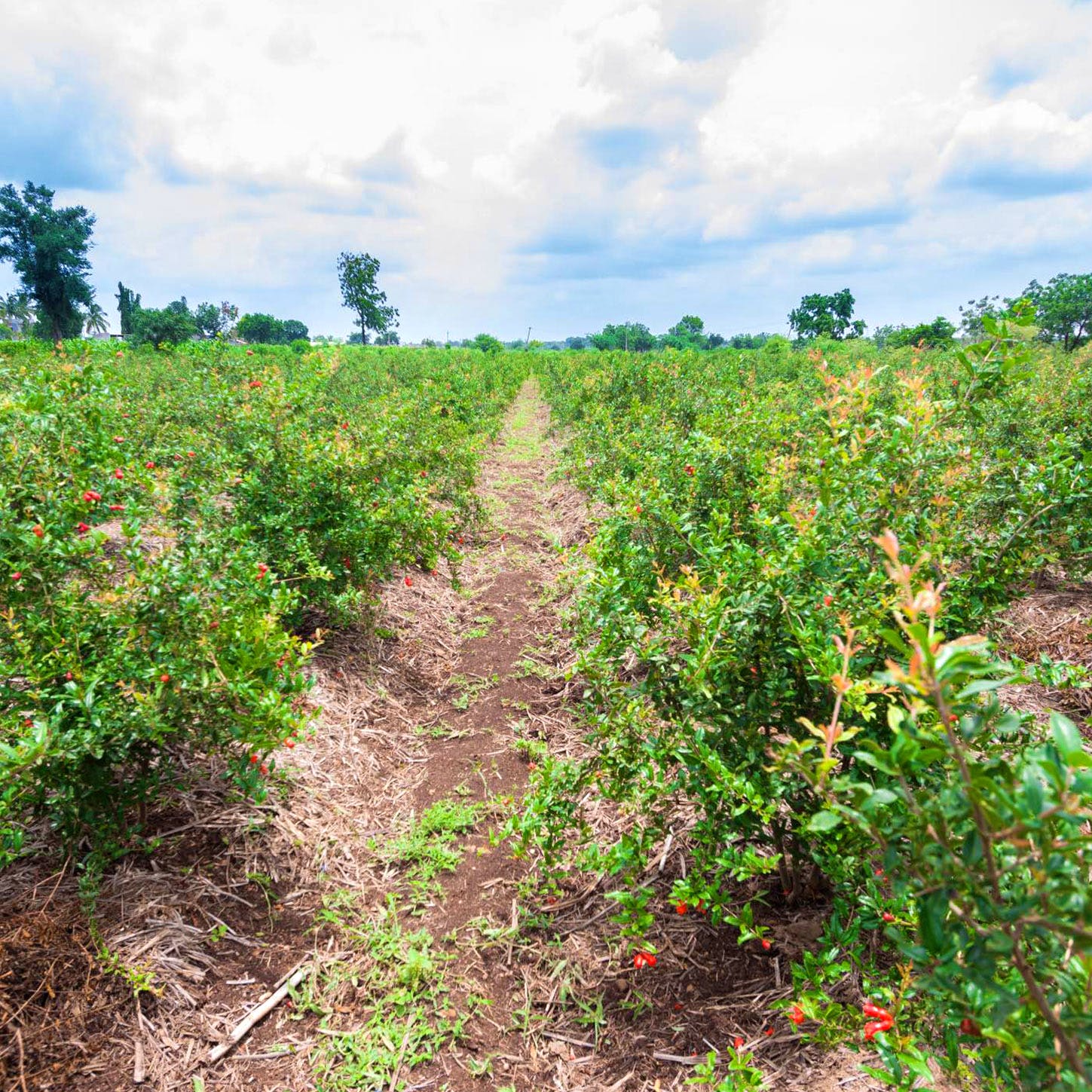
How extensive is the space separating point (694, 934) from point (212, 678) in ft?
6.99

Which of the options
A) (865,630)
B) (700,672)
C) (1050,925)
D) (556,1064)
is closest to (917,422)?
(865,630)

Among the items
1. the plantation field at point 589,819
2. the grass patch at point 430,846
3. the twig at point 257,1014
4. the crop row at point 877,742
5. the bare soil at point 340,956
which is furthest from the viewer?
the grass patch at point 430,846

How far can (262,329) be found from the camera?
5947cm

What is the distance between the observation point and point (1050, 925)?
79 centimetres

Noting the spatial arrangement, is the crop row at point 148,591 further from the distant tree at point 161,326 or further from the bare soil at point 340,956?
the distant tree at point 161,326

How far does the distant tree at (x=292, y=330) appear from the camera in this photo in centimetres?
6330

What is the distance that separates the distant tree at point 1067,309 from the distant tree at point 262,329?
58.3 meters

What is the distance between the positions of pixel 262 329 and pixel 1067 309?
62.4 m

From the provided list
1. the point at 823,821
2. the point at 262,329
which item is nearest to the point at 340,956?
the point at 823,821

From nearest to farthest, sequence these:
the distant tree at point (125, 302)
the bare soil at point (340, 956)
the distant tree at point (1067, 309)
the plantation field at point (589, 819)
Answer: the plantation field at point (589, 819) → the bare soil at point (340, 956) → the distant tree at point (1067, 309) → the distant tree at point (125, 302)

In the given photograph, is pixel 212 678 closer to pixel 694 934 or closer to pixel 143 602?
pixel 143 602

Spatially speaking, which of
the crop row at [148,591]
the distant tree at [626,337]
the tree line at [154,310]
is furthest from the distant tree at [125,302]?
the crop row at [148,591]

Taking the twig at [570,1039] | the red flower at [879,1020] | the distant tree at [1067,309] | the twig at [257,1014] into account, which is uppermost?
the distant tree at [1067,309]

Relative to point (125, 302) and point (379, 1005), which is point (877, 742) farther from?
point (125, 302)
